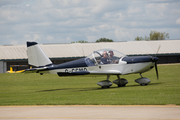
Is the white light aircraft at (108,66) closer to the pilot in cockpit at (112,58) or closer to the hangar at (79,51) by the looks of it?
the pilot in cockpit at (112,58)

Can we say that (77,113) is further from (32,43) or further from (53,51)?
(53,51)

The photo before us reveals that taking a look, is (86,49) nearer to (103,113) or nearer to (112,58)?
(112,58)

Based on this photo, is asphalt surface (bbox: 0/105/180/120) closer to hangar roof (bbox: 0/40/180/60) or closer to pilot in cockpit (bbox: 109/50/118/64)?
pilot in cockpit (bbox: 109/50/118/64)

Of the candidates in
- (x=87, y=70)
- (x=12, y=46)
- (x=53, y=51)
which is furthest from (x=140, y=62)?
(x=12, y=46)

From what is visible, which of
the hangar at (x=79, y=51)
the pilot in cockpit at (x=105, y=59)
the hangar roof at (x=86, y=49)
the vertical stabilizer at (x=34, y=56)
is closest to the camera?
the pilot in cockpit at (x=105, y=59)

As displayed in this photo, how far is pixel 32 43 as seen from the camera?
24.2m

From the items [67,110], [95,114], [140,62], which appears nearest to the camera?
[95,114]

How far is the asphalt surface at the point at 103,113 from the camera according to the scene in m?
10.6

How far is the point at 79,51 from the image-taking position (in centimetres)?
7275

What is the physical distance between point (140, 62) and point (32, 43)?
897cm

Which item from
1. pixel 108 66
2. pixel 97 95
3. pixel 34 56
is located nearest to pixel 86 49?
pixel 34 56

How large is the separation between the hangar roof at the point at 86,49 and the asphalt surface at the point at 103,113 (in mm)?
57959

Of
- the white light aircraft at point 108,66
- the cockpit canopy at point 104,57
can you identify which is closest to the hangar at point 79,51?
the white light aircraft at point 108,66

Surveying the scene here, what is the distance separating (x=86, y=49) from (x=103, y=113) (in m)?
62.5
